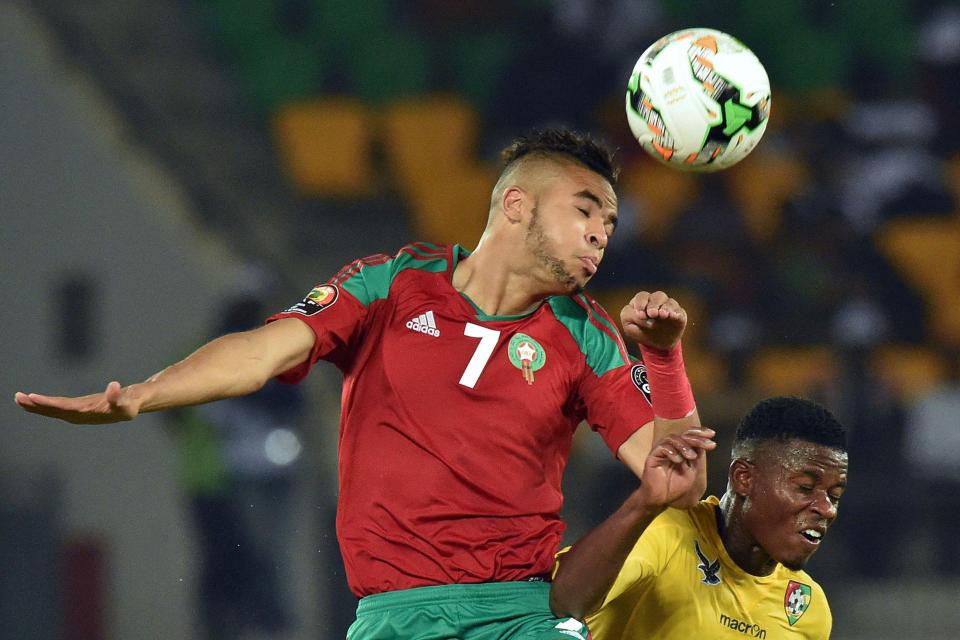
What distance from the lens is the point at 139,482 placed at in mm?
6293

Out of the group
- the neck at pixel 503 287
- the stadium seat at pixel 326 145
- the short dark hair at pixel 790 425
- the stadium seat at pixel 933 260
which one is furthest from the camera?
the stadium seat at pixel 326 145

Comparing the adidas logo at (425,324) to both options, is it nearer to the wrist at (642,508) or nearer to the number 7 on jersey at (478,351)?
the number 7 on jersey at (478,351)

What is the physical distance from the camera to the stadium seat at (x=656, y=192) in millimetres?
7418

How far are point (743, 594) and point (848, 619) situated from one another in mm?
3188

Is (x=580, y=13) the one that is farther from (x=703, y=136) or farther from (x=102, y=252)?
(x=703, y=136)

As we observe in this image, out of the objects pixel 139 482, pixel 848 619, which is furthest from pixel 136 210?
pixel 848 619

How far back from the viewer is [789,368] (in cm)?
702

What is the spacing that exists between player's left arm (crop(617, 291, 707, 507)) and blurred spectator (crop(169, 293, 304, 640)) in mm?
3525

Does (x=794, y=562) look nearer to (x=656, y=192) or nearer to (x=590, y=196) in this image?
(x=590, y=196)

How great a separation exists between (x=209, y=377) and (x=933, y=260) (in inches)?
240

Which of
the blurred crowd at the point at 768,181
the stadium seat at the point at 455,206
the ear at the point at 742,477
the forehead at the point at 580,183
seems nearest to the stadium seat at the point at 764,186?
the blurred crowd at the point at 768,181

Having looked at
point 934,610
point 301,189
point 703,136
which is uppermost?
point 301,189

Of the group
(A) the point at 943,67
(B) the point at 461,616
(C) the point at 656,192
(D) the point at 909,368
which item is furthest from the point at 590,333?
(A) the point at 943,67

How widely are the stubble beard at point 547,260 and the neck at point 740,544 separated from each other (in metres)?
0.72
